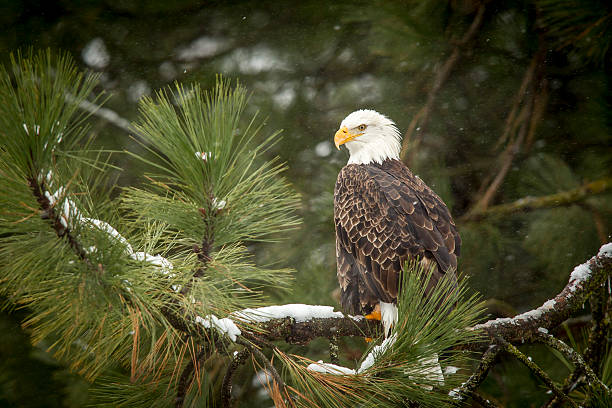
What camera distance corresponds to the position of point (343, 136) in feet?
9.25

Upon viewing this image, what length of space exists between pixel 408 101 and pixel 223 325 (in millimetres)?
2683

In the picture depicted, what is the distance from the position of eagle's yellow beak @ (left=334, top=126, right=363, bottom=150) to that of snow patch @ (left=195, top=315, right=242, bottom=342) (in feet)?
4.82

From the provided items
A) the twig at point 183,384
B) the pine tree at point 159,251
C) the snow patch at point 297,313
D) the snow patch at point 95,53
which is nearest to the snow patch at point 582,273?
the pine tree at point 159,251

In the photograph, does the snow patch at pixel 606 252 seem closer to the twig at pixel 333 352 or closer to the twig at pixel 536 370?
the twig at pixel 536 370

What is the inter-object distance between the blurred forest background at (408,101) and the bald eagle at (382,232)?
18.3 inches

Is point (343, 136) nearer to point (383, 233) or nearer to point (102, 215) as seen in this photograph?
point (383, 233)

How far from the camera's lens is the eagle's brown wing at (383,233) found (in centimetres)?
240

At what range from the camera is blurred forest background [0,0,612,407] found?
3084 mm

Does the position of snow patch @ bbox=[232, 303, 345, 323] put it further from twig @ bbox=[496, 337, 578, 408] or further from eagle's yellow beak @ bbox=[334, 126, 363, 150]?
eagle's yellow beak @ bbox=[334, 126, 363, 150]

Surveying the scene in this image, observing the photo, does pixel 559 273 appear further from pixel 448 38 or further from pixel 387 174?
pixel 448 38

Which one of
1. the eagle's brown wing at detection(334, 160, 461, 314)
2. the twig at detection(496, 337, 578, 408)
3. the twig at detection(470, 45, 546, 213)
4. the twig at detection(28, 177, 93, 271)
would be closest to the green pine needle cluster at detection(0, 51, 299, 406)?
the twig at detection(28, 177, 93, 271)

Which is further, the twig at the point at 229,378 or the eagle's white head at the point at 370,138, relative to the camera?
the eagle's white head at the point at 370,138

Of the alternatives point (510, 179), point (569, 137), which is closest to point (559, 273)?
point (510, 179)

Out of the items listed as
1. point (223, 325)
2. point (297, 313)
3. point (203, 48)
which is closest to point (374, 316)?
point (297, 313)
